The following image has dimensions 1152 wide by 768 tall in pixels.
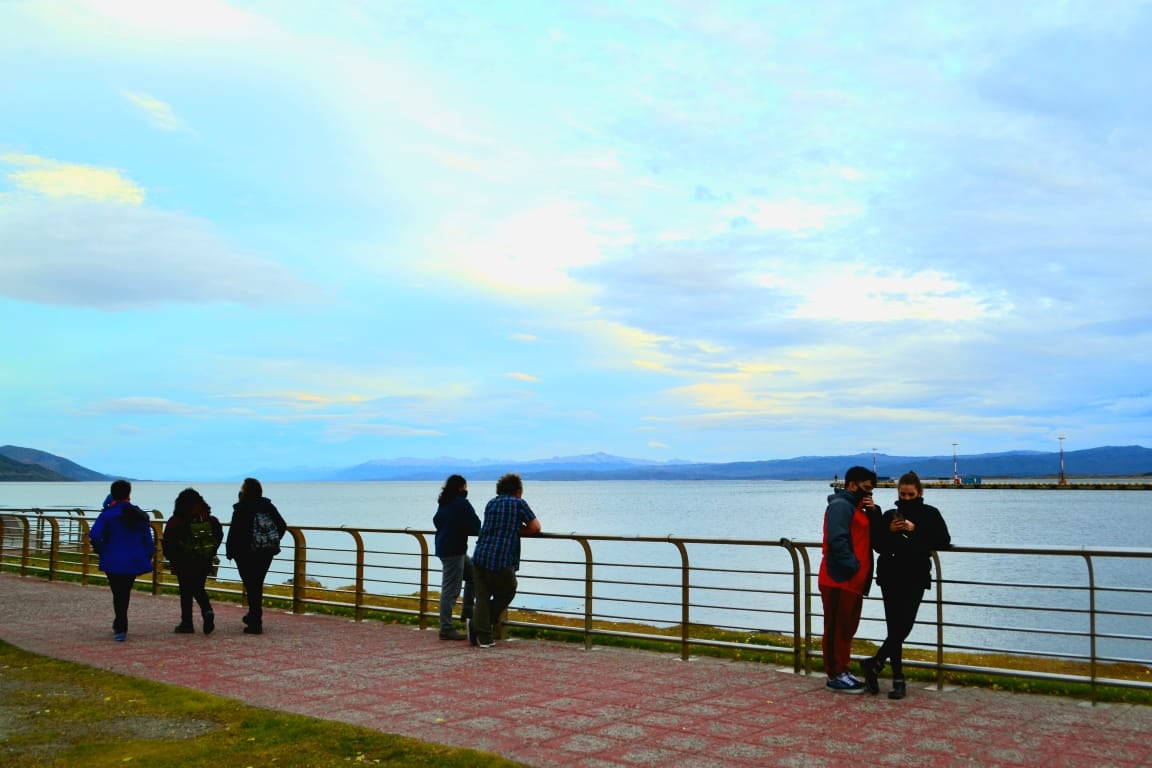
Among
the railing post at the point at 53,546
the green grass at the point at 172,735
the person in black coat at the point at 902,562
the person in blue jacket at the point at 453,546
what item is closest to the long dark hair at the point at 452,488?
the person in blue jacket at the point at 453,546

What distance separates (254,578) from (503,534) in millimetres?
3596

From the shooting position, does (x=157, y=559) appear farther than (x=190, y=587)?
Yes

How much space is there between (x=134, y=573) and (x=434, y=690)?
5480mm

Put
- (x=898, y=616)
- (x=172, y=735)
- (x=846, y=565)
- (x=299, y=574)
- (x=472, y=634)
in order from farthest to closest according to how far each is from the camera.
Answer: (x=299, y=574) → (x=472, y=634) → (x=846, y=565) → (x=898, y=616) → (x=172, y=735)

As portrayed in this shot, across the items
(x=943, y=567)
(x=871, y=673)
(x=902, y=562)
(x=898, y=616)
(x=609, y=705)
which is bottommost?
→ (x=943, y=567)

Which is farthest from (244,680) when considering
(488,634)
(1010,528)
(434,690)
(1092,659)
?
(1010,528)

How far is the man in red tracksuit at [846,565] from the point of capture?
873cm

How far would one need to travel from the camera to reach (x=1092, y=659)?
27.3ft

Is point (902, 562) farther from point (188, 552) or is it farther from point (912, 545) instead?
point (188, 552)

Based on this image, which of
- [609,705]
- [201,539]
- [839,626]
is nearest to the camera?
[609,705]

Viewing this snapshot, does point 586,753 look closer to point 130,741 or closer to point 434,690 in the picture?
point 434,690

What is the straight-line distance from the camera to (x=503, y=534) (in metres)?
11.4

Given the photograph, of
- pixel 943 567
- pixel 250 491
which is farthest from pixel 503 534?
pixel 943 567

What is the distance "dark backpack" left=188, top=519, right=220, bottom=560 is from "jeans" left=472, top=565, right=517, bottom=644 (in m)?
3.77
